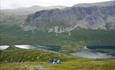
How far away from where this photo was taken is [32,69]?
2736 inches

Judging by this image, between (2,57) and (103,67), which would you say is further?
(2,57)

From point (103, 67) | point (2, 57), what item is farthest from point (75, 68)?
point (2, 57)

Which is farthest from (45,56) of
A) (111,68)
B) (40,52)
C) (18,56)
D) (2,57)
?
(111,68)

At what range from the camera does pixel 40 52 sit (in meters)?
165

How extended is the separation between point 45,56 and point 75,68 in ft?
275

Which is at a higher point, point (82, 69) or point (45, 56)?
point (82, 69)

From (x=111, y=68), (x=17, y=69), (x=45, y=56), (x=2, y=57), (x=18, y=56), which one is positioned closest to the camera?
(x=111, y=68)

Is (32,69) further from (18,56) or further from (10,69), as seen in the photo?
(18,56)

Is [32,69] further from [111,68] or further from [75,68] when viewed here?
[111,68]

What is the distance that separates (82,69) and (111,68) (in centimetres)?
740

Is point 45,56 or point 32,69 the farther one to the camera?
point 45,56

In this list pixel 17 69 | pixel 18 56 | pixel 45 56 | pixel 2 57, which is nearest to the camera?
pixel 17 69

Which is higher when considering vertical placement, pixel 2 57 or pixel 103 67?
pixel 103 67

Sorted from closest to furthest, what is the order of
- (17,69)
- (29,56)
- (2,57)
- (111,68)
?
(111,68) < (17,69) < (29,56) < (2,57)
